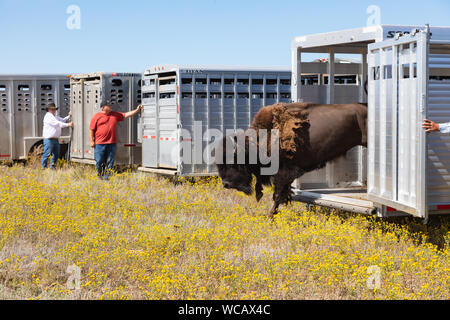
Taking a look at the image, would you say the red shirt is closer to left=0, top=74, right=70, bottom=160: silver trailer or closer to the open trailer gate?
left=0, top=74, right=70, bottom=160: silver trailer

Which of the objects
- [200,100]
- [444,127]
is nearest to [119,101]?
[200,100]

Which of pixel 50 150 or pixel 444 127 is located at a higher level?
pixel 444 127

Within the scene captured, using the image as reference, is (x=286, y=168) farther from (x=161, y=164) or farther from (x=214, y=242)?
(x=161, y=164)

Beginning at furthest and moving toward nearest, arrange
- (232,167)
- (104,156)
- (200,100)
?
(104,156) < (200,100) < (232,167)

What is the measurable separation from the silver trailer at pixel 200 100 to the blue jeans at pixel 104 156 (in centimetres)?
115

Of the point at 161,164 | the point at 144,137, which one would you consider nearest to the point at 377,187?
the point at 161,164

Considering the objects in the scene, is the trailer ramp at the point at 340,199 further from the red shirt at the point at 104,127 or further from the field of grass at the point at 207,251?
the red shirt at the point at 104,127

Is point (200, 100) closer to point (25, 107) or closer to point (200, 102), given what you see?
point (200, 102)

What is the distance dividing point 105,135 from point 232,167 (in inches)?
219

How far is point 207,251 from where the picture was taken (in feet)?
24.6

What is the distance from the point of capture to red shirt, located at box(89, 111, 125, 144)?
46.5 feet

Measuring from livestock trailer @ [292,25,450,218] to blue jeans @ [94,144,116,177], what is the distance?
24.7 ft

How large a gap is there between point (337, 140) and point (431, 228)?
6.22 feet

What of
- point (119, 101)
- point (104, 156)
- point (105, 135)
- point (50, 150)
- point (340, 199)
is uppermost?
point (119, 101)
